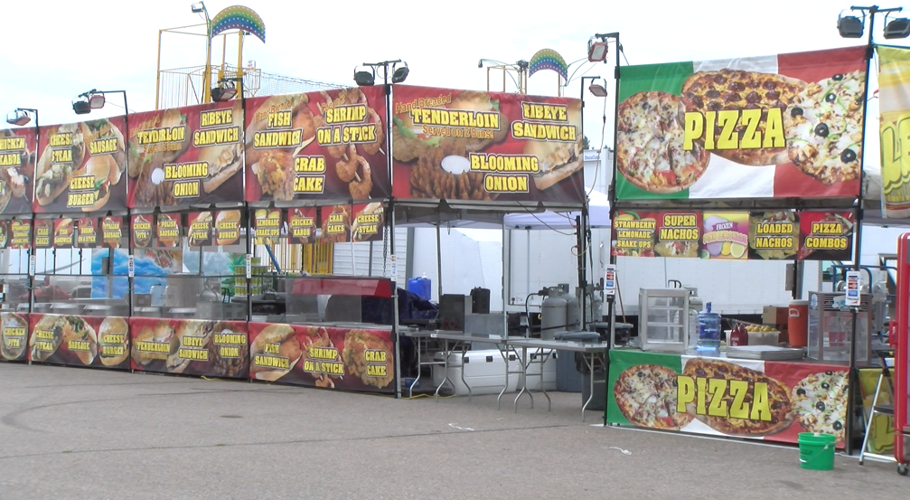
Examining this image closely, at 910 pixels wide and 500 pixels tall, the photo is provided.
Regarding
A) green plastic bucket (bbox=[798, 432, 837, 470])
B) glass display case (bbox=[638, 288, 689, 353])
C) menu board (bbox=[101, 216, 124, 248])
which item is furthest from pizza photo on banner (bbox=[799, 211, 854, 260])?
menu board (bbox=[101, 216, 124, 248])

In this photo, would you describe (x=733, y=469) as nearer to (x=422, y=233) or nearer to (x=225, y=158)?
(x=225, y=158)

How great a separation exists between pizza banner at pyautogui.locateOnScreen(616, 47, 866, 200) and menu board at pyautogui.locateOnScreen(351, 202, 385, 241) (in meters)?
3.48

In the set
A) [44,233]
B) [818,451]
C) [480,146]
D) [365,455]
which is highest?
[480,146]

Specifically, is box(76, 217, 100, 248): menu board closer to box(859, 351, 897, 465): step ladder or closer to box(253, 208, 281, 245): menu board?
Result: box(253, 208, 281, 245): menu board

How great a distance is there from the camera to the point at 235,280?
15742 millimetres

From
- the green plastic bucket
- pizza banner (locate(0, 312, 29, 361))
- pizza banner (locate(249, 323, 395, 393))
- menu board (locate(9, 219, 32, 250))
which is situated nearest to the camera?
the green plastic bucket

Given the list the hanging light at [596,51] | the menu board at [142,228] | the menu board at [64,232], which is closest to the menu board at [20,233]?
the menu board at [64,232]

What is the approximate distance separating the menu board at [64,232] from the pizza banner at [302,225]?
17.2 ft

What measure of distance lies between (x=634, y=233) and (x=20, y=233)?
40.4 ft

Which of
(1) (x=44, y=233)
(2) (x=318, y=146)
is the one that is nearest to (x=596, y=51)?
(2) (x=318, y=146)

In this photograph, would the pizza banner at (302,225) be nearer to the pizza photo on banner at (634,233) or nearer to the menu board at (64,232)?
the pizza photo on banner at (634,233)

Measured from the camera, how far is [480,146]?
13.3 metres

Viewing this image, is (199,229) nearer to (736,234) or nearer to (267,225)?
(267,225)

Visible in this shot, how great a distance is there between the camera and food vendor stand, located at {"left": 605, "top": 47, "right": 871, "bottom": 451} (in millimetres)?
9953
